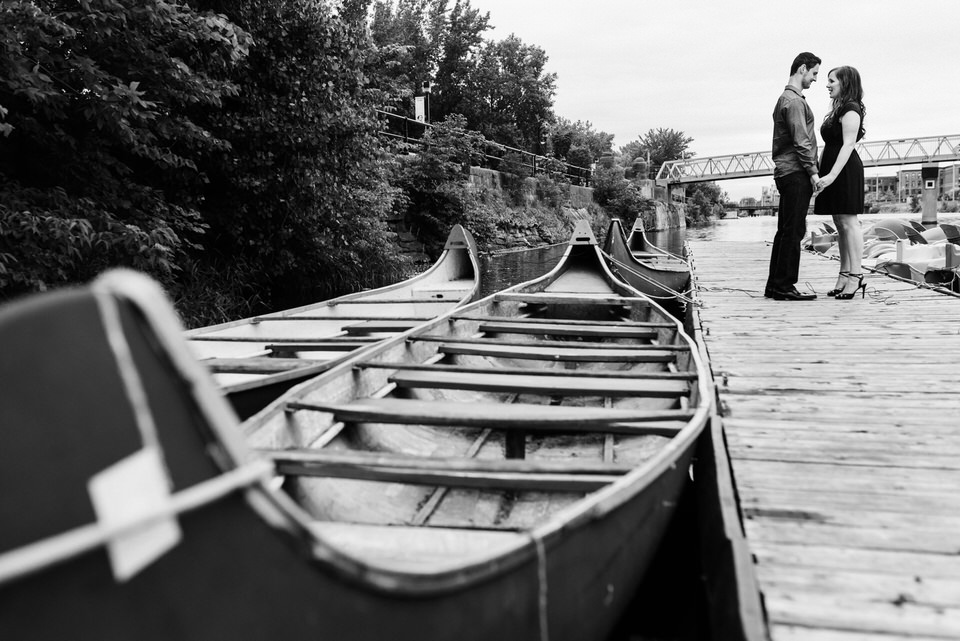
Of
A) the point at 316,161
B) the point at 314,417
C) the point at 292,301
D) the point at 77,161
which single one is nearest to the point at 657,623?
the point at 314,417

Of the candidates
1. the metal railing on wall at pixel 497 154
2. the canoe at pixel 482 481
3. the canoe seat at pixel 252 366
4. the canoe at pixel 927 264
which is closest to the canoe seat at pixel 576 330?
the canoe at pixel 482 481

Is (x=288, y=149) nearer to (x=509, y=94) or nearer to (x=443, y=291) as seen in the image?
(x=443, y=291)

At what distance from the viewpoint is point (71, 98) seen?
6.15 meters

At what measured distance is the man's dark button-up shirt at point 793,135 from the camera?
18.5 feet

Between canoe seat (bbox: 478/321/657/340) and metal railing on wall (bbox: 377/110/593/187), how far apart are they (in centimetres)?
1327

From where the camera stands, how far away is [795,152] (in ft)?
18.8

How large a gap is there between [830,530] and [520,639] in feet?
3.62

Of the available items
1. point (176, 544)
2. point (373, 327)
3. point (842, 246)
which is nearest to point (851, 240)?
point (842, 246)

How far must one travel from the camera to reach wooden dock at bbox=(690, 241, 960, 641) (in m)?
1.78

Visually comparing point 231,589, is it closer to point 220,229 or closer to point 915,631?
point 915,631

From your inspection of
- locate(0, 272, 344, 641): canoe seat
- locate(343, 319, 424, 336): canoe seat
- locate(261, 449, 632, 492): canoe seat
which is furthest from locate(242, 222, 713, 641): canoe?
locate(343, 319, 424, 336): canoe seat

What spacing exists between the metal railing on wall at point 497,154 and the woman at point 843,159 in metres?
13.0

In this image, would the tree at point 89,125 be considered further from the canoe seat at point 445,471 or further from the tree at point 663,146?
the tree at point 663,146

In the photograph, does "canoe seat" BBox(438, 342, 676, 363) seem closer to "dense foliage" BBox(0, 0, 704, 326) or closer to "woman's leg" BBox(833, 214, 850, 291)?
"woman's leg" BBox(833, 214, 850, 291)
